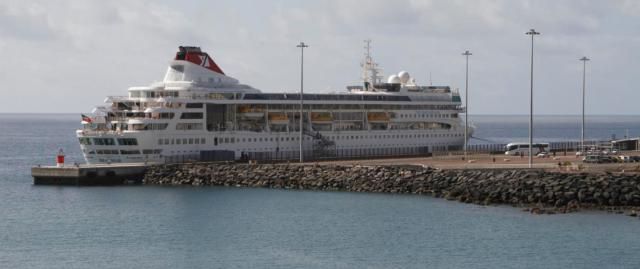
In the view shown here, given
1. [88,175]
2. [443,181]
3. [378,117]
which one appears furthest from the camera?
[378,117]

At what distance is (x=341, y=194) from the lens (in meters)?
76.1

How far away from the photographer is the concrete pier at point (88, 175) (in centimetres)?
8194

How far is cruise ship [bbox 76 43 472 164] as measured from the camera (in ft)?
288

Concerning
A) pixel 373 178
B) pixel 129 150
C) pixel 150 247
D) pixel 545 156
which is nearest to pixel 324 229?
pixel 150 247

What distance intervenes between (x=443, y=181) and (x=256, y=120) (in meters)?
24.6

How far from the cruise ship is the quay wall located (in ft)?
14.3

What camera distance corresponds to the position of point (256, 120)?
9644 centimetres

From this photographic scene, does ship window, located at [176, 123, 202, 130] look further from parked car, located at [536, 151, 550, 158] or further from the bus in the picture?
parked car, located at [536, 151, 550, 158]

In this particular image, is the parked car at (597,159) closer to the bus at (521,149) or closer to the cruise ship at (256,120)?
the bus at (521,149)

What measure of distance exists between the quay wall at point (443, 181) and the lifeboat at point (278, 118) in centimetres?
1189

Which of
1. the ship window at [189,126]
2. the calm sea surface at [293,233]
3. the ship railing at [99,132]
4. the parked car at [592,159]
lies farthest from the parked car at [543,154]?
the ship railing at [99,132]

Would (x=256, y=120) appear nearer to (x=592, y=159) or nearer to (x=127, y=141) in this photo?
(x=127, y=141)

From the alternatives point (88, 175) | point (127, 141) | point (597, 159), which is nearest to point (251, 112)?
point (127, 141)

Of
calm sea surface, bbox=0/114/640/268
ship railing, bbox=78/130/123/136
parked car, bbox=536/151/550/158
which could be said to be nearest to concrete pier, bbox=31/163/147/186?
ship railing, bbox=78/130/123/136
